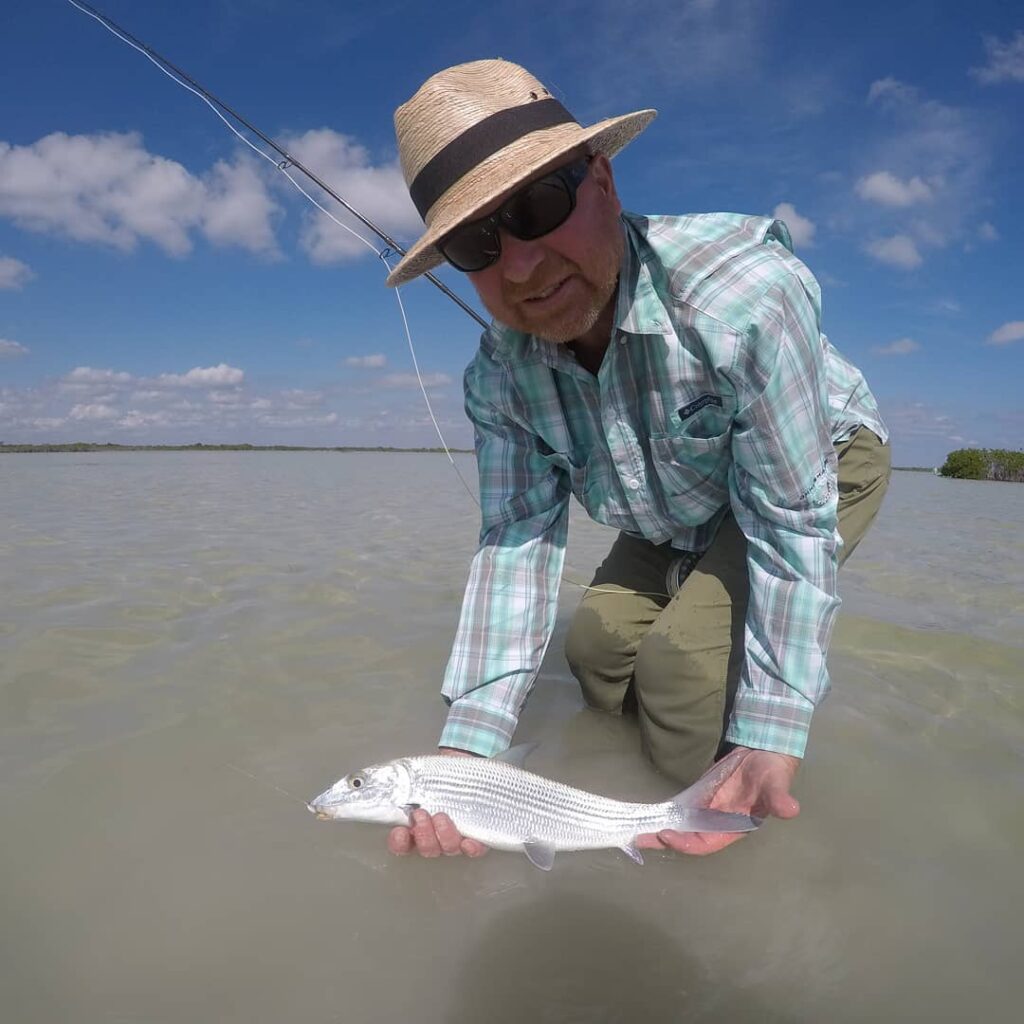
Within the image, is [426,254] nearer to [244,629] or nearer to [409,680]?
[409,680]

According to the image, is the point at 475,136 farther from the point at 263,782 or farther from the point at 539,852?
the point at 263,782

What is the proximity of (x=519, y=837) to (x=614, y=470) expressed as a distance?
1.49m

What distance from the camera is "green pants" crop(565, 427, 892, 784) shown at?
3066mm

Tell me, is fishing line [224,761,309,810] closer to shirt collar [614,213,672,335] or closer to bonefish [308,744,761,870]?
bonefish [308,744,761,870]

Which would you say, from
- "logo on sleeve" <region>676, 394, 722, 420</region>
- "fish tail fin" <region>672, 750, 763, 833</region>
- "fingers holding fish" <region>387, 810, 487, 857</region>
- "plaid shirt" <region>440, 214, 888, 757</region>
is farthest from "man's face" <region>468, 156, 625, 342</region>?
"fingers holding fish" <region>387, 810, 487, 857</region>

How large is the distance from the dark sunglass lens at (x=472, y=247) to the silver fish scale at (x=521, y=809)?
175 cm

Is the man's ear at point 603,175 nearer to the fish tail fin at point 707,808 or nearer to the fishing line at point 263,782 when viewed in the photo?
the fish tail fin at point 707,808

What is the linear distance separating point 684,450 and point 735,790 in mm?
1258

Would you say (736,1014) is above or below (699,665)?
below

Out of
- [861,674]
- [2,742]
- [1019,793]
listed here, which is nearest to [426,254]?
[2,742]

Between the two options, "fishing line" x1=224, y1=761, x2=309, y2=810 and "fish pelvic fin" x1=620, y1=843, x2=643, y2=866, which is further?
"fishing line" x1=224, y1=761, x2=309, y2=810

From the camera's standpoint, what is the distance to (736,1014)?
1.97 meters

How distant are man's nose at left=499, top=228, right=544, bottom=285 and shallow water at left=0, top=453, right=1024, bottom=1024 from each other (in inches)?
81.7

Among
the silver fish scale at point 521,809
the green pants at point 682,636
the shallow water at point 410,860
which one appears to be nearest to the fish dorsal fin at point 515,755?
the silver fish scale at point 521,809
